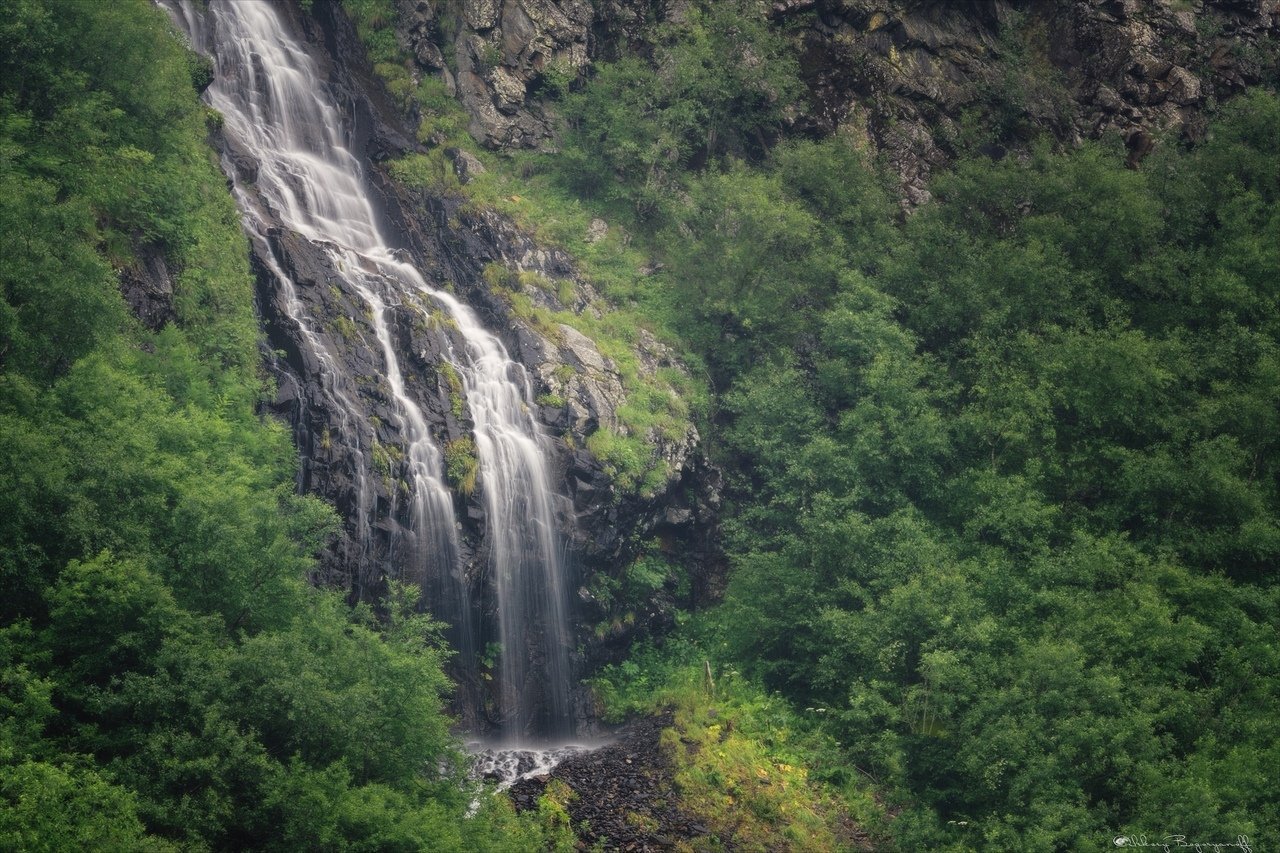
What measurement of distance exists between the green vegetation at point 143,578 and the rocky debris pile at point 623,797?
129 centimetres

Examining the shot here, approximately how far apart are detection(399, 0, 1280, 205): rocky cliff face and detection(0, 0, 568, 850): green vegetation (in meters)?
19.2

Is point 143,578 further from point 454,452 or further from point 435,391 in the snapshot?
point 435,391

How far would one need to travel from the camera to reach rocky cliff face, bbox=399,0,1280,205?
40781 millimetres

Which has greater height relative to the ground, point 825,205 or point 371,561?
point 825,205

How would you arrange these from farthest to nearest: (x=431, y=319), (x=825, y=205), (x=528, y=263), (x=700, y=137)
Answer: (x=700, y=137), (x=825, y=205), (x=528, y=263), (x=431, y=319)

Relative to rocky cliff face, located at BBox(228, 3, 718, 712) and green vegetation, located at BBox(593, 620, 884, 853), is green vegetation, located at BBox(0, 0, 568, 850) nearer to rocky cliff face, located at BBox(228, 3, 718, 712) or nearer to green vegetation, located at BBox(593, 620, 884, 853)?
rocky cliff face, located at BBox(228, 3, 718, 712)

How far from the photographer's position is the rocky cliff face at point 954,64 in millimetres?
40781

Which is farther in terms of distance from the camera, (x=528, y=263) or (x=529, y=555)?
(x=528, y=263)

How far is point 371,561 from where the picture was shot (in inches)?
972

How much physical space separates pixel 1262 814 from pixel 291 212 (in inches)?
1120

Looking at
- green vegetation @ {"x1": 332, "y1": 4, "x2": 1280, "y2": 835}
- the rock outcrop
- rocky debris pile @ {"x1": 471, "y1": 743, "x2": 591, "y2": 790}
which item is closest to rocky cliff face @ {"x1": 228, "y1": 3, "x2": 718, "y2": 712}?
rocky debris pile @ {"x1": 471, "y1": 743, "x2": 591, "y2": 790}

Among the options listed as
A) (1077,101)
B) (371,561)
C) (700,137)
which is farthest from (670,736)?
(1077,101)

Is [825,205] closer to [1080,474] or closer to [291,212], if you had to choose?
[1080,474]

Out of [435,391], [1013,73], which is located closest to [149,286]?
[435,391]
